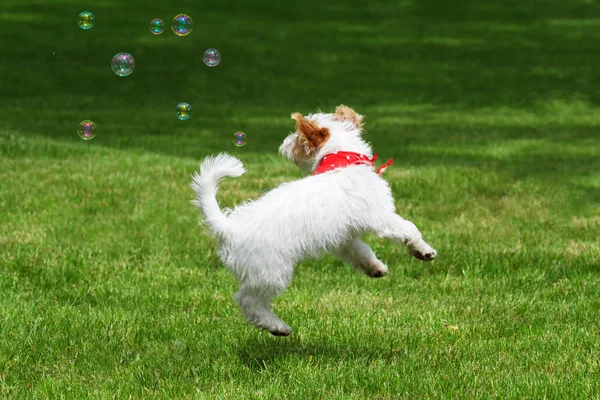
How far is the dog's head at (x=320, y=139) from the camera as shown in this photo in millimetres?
5734

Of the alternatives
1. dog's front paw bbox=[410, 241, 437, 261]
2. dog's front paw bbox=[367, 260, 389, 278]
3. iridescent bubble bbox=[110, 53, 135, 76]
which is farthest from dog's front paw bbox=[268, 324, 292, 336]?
iridescent bubble bbox=[110, 53, 135, 76]

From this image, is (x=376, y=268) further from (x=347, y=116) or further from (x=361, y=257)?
(x=347, y=116)

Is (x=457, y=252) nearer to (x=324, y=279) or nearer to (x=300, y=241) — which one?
(x=324, y=279)

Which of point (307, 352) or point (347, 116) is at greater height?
point (347, 116)

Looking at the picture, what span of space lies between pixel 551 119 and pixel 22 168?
12.6 meters

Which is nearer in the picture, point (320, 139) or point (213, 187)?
point (213, 187)

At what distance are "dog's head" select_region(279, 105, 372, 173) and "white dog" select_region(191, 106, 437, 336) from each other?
0.02 m

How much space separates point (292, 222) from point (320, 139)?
0.81 meters

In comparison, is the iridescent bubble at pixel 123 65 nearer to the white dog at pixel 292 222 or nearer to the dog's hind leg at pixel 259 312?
the white dog at pixel 292 222

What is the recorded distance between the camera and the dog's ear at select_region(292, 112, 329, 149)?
563 centimetres

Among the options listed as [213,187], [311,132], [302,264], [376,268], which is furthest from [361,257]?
[302,264]

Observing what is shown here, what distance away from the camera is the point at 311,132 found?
5711 millimetres

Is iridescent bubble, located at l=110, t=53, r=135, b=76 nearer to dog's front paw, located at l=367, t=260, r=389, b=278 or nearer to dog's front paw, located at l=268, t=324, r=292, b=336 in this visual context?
dog's front paw, located at l=367, t=260, r=389, b=278

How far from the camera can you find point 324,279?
7988 mm
